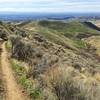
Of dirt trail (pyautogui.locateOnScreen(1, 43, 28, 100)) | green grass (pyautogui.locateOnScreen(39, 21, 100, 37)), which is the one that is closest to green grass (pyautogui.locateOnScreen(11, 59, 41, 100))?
dirt trail (pyautogui.locateOnScreen(1, 43, 28, 100))

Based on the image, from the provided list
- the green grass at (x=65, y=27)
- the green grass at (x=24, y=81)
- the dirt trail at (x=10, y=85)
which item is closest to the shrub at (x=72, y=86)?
the green grass at (x=24, y=81)

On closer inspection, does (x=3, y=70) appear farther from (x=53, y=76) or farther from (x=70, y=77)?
(x=70, y=77)

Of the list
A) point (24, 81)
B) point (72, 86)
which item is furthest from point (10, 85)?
point (72, 86)

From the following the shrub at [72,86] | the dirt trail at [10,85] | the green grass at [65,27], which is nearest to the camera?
the shrub at [72,86]

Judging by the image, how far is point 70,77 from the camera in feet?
43.7

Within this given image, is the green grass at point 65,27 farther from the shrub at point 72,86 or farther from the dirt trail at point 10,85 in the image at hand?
the shrub at point 72,86

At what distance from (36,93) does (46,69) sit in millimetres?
1535

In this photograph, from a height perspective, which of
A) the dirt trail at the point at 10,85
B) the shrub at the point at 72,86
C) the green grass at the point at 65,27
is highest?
the shrub at the point at 72,86

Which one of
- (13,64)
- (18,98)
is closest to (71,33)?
(13,64)

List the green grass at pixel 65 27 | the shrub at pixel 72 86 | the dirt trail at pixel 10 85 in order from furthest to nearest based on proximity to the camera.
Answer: the green grass at pixel 65 27, the dirt trail at pixel 10 85, the shrub at pixel 72 86

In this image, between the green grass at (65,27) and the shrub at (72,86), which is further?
the green grass at (65,27)

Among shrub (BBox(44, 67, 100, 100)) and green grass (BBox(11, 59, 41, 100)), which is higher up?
shrub (BBox(44, 67, 100, 100))

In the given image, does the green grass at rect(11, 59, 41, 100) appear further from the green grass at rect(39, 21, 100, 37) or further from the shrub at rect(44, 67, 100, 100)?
the green grass at rect(39, 21, 100, 37)

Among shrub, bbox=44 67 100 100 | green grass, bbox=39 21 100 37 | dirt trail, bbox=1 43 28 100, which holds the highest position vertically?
shrub, bbox=44 67 100 100
